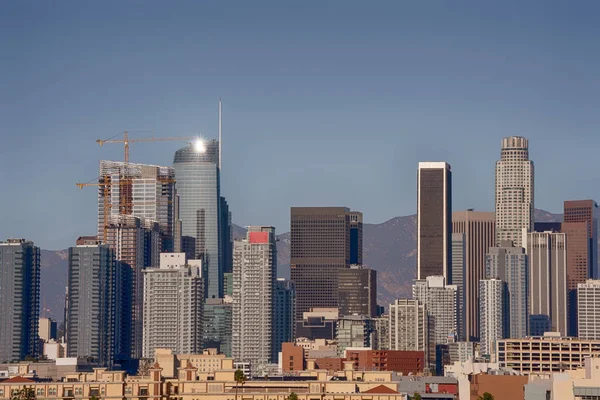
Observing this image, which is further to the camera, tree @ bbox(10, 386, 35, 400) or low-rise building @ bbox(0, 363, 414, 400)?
low-rise building @ bbox(0, 363, 414, 400)

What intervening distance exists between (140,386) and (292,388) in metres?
17.0

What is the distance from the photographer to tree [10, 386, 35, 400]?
174 m

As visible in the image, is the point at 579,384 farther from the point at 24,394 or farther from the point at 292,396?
the point at 24,394

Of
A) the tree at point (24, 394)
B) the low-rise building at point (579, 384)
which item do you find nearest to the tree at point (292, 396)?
the low-rise building at point (579, 384)

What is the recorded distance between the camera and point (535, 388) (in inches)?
7495

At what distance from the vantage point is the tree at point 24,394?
174 metres

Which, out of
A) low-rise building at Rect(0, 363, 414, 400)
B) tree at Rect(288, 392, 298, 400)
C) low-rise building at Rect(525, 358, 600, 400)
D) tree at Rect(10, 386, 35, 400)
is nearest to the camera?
low-rise building at Rect(525, 358, 600, 400)

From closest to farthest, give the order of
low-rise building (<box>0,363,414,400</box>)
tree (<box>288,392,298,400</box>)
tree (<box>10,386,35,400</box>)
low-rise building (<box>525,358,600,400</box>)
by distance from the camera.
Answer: low-rise building (<box>525,358,600,400</box>)
tree (<box>288,392,298,400</box>)
tree (<box>10,386,35,400</box>)
low-rise building (<box>0,363,414,400</box>)

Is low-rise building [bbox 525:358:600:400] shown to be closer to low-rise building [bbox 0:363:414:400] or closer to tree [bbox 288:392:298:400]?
low-rise building [bbox 0:363:414:400]

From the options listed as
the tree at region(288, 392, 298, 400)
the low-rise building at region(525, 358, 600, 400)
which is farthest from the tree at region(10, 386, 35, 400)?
the low-rise building at region(525, 358, 600, 400)

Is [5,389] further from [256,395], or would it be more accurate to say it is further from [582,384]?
[582,384]

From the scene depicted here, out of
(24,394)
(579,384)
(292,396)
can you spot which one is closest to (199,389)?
(292,396)

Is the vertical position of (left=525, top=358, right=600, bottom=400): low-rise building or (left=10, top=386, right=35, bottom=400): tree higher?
(left=525, top=358, right=600, bottom=400): low-rise building

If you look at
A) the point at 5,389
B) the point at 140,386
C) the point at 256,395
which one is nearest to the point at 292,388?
the point at 256,395
